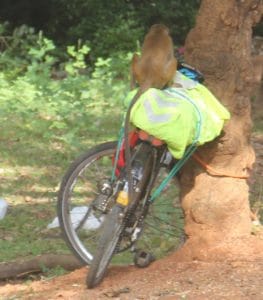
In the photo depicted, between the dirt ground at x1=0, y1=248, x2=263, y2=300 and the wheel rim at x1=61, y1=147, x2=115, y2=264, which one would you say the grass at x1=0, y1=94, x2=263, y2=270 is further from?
the dirt ground at x1=0, y1=248, x2=263, y2=300

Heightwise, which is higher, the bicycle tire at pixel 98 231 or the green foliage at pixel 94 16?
the bicycle tire at pixel 98 231

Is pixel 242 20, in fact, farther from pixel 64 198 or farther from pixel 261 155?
pixel 261 155

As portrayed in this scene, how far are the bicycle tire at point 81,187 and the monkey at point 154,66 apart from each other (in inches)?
17.2

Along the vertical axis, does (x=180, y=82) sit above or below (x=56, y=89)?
above

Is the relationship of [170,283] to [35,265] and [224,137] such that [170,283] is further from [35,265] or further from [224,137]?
[35,265]

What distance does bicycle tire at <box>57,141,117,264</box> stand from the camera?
4438 millimetres

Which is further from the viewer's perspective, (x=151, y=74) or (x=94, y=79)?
(x=94, y=79)

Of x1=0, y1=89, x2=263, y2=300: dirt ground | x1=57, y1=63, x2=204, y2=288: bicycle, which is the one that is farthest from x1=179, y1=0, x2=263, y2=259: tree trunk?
x1=57, y1=63, x2=204, y2=288: bicycle

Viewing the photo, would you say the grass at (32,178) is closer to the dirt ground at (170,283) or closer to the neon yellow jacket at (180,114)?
the dirt ground at (170,283)

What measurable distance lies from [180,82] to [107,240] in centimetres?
84

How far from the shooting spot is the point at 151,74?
3.98 m

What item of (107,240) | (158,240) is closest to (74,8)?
(158,240)

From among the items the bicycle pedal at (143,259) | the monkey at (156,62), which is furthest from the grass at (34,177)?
the monkey at (156,62)

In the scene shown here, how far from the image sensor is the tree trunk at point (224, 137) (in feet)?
13.5
